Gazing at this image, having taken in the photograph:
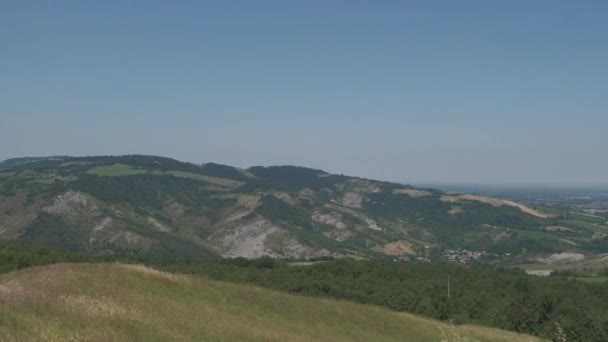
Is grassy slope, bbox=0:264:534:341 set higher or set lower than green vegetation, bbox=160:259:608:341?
higher

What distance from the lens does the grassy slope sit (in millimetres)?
15086

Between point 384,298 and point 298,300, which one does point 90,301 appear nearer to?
point 298,300

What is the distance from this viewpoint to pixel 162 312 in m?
24.8

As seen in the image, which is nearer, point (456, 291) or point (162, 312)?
point (162, 312)

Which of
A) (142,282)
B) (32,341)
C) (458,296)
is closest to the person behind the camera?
(32,341)

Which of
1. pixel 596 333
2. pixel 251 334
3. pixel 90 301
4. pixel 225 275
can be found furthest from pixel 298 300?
pixel 225 275

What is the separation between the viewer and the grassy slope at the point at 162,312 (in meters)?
15.1

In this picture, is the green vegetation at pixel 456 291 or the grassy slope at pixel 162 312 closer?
the grassy slope at pixel 162 312

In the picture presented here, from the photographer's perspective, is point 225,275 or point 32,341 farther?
point 225,275

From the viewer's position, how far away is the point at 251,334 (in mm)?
23500

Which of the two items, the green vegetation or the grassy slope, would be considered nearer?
the grassy slope

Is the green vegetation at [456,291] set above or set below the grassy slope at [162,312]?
below

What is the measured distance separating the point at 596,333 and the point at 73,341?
370ft

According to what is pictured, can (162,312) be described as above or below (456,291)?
above
